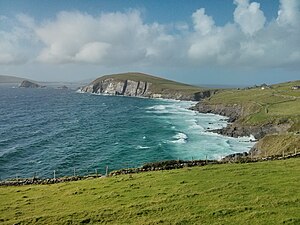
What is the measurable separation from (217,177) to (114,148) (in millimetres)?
63477

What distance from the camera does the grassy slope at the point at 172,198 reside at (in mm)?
30516

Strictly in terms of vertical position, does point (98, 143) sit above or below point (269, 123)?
below

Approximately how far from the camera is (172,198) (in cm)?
3525

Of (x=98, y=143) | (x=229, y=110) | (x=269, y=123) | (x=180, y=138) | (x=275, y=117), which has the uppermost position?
(x=275, y=117)

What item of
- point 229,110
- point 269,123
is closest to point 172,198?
point 269,123

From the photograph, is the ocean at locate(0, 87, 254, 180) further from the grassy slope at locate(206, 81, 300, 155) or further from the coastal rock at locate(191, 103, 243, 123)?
the grassy slope at locate(206, 81, 300, 155)

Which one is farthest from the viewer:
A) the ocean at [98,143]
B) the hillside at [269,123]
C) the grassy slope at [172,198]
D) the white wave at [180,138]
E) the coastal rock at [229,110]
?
the coastal rock at [229,110]

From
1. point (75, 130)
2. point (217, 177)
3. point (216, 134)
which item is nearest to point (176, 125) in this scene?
point (216, 134)

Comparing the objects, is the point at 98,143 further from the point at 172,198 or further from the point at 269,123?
the point at 172,198

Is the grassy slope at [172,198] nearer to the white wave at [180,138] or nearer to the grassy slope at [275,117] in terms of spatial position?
Result: the grassy slope at [275,117]

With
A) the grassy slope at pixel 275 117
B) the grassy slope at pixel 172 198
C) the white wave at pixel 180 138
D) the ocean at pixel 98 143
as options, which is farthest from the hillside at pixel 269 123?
the grassy slope at pixel 172 198

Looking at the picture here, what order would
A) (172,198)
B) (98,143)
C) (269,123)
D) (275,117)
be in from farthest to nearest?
(275,117) → (269,123) → (98,143) → (172,198)

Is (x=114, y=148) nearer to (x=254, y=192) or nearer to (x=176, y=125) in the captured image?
(x=176, y=125)

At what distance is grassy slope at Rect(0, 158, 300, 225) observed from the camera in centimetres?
3052
